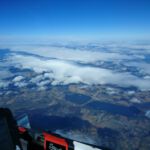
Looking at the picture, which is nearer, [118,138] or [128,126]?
[118,138]

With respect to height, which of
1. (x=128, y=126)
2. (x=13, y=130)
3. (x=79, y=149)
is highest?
(x=13, y=130)

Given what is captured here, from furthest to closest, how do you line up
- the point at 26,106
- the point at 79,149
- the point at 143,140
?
the point at 26,106 < the point at 143,140 < the point at 79,149

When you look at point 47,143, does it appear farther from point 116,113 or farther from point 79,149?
point 116,113

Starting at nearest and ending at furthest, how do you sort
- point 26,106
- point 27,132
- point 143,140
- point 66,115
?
point 27,132, point 143,140, point 66,115, point 26,106

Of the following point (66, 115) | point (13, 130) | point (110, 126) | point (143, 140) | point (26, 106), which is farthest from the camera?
point (26, 106)

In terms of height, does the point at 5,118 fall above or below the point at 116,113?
above

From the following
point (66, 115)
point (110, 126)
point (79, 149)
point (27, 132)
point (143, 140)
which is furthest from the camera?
point (66, 115)

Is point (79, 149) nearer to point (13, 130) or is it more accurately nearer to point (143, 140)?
point (13, 130)

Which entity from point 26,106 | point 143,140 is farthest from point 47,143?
point 26,106

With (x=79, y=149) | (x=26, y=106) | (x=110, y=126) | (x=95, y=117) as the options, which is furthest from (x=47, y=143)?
(x=26, y=106)
